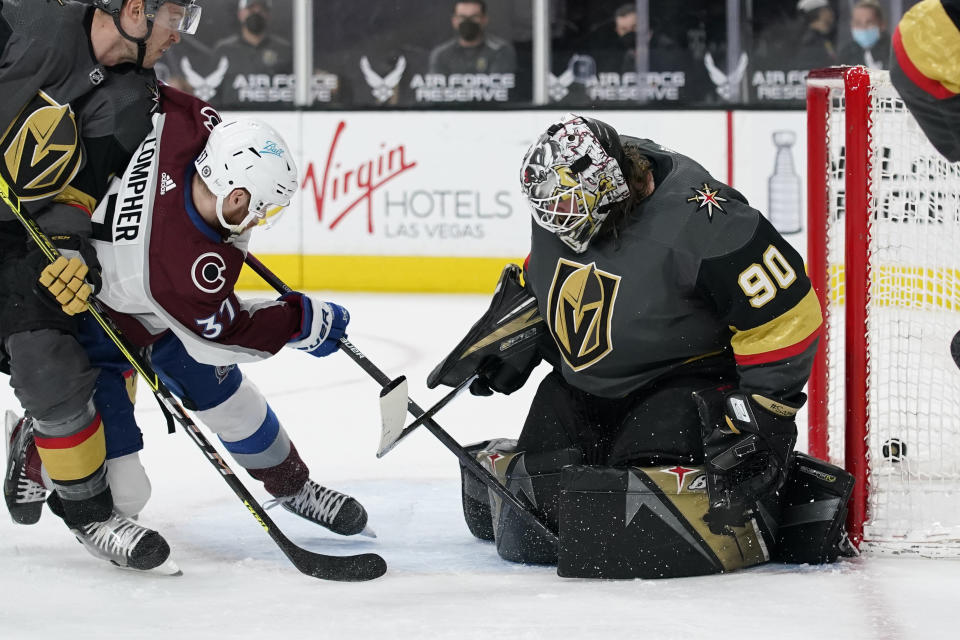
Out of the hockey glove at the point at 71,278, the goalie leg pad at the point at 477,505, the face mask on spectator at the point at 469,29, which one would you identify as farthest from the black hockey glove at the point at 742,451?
the face mask on spectator at the point at 469,29

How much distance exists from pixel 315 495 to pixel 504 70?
440cm

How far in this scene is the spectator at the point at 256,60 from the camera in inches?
279

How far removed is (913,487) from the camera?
9.07 feet

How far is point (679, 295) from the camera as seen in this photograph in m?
2.35

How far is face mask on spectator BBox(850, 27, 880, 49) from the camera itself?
6477 millimetres

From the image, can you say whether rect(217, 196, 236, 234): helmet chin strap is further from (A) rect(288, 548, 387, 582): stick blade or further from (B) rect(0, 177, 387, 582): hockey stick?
(A) rect(288, 548, 387, 582): stick blade

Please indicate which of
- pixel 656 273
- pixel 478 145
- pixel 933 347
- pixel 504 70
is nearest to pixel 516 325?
pixel 656 273

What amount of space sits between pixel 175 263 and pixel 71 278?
179 mm

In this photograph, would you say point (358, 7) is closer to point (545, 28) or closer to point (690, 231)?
point (545, 28)

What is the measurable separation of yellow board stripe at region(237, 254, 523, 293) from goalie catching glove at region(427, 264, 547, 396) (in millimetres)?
3665

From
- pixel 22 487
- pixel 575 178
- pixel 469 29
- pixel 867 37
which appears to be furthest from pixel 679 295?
pixel 469 29

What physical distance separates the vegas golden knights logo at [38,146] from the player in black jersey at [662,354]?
0.81 meters

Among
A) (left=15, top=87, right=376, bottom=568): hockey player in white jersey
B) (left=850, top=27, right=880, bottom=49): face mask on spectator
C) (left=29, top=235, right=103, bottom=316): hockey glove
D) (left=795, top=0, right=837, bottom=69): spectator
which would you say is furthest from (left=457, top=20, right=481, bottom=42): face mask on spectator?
(left=29, top=235, right=103, bottom=316): hockey glove

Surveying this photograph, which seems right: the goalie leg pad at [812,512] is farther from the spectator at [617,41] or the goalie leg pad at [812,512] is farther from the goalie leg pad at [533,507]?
the spectator at [617,41]
